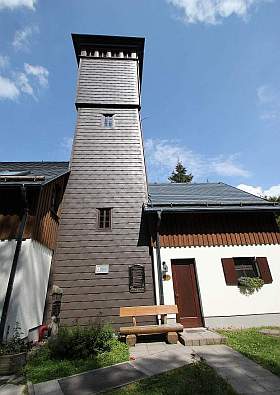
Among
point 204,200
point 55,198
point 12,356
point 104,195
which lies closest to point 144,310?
point 12,356

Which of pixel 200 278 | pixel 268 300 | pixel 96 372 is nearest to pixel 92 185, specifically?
pixel 200 278

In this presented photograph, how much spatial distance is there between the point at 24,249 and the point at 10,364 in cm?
342

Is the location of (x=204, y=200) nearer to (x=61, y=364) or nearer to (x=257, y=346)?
(x=257, y=346)

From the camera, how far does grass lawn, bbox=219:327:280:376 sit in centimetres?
554

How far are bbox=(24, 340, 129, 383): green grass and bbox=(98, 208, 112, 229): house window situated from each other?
17.2 ft

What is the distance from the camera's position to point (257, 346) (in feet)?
22.5

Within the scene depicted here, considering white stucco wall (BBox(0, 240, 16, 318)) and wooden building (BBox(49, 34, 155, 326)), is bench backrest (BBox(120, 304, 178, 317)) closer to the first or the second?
wooden building (BBox(49, 34, 155, 326))

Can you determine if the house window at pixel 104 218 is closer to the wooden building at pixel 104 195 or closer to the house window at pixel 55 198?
the wooden building at pixel 104 195

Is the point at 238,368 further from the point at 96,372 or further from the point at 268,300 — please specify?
the point at 268,300

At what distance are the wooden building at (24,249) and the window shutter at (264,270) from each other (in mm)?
8663

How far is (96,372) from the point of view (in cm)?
528

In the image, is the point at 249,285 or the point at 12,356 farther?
the point at 249,285

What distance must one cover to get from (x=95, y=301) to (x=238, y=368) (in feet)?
19.2

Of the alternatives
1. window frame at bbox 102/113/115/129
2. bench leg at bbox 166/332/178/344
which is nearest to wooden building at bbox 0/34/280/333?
window frame at bbox 102/113/115/129
